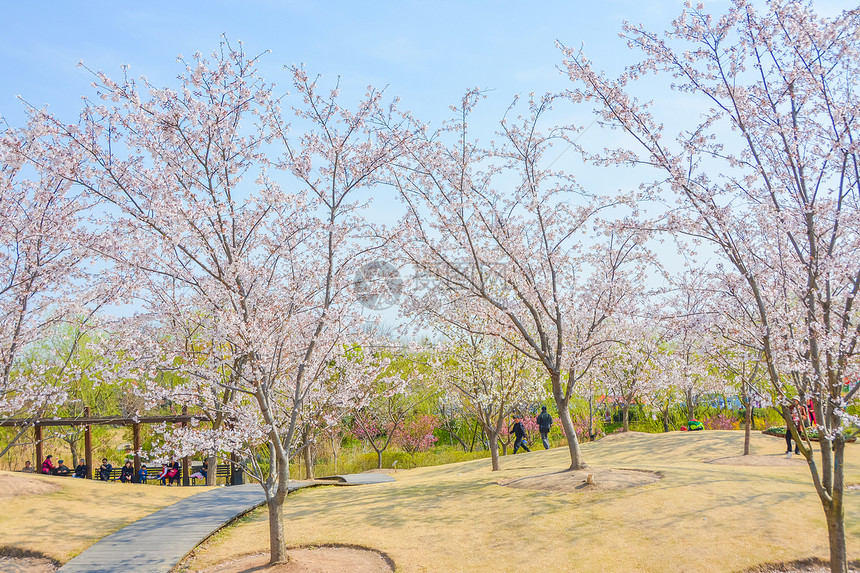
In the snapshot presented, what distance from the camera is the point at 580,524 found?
9.67 m

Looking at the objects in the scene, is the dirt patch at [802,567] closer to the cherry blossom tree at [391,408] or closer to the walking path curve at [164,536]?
the walking path curve at [164,536]

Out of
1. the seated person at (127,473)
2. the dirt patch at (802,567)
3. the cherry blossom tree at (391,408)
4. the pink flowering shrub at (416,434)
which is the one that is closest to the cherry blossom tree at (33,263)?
the seated person at (127,473)

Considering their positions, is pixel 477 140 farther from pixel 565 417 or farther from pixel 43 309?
pixel 43 309

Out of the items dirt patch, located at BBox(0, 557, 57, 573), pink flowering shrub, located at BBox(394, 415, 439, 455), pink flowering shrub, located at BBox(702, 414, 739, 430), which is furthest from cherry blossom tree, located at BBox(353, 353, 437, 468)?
dirt patch, located at BBox(0, 557, 57, 573)

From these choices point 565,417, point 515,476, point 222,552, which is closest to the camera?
point 222,552

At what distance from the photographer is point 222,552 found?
993 cm

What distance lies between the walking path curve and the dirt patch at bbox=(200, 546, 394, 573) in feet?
3.73

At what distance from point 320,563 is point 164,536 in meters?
3.72

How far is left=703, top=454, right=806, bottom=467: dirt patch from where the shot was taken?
→ 50.7 feet

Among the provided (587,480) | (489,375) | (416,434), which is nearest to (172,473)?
(489,375)

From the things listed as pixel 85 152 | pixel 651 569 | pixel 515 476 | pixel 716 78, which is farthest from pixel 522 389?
pixel 85 152

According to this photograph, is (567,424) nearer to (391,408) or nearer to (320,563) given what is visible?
(320,563)

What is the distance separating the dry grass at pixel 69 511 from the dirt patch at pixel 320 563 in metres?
3.33

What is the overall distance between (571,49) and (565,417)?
25.7 feet
